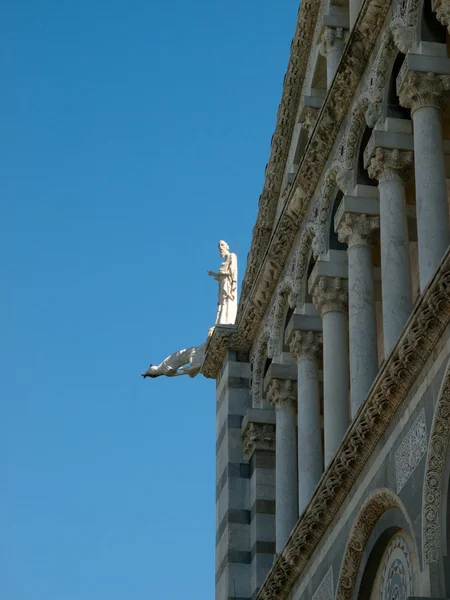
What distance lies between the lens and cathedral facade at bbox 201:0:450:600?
49.3ft

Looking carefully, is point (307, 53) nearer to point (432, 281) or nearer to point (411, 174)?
point (411, 174)

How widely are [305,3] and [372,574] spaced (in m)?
10.2

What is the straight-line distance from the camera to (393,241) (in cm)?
1733

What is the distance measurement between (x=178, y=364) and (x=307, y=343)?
6.73 m

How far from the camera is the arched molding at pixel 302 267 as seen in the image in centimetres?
2148

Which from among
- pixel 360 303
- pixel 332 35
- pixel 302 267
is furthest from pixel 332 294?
pixel 332 35

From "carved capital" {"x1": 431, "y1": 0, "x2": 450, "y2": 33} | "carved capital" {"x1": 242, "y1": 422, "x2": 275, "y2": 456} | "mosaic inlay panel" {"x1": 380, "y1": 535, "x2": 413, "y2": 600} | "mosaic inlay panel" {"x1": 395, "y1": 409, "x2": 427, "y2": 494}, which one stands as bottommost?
"mosaic inlay panel" {"x1": 380, "y1": 535, "x2": 413, "y2": 600}

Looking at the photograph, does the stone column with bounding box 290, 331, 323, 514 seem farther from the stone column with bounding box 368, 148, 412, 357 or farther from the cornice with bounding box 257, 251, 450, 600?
the stone column with bounding box 368, 148, 412, 357

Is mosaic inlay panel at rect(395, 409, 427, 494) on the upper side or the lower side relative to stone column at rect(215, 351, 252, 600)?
lower

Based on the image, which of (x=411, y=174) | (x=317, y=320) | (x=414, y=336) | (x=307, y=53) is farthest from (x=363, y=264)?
(x=307, y=53)

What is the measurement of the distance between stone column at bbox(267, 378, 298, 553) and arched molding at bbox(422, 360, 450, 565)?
22.0 feet

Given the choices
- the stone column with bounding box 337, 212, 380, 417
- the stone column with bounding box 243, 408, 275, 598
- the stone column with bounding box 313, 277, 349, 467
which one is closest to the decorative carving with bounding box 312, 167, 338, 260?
the stone column with bounding box 313, 277, 349, 467

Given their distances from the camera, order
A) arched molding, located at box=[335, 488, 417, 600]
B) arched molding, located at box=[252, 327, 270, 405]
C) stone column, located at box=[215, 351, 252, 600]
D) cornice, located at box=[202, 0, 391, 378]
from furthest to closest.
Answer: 1. arched molding, located at box=[252, 327, 270, 405]
2. stone column, located at box=[215, 351, 252, 600]
3. cornice, located at box=[202, 0, 391, 378]
4. arched molding, located at box=[335, 488, 417, 600]

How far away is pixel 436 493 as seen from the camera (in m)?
14.2
